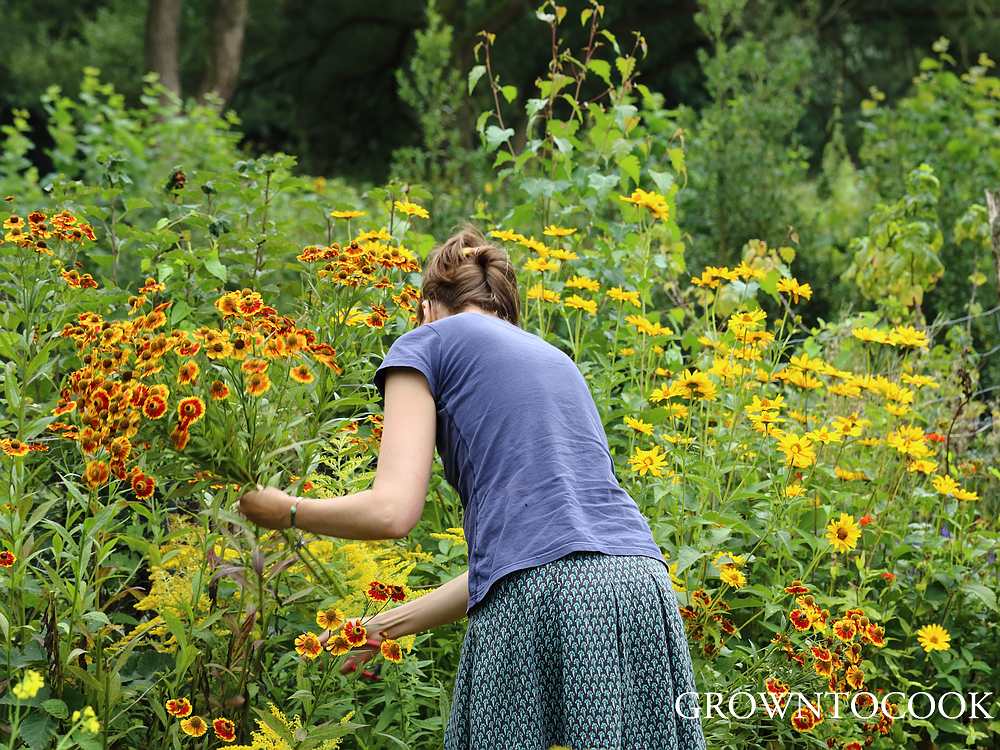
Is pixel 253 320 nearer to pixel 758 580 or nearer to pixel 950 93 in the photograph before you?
pixel 758 580

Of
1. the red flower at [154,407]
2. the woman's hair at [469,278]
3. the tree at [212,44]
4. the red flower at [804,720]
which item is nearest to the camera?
the red flower at [154,407]

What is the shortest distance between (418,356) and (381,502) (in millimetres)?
275

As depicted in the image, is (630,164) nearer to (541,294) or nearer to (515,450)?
(541,294)

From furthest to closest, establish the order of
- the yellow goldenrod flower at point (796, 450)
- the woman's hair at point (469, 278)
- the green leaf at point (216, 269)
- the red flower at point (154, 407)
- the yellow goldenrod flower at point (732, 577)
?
the green leaf at point (216, 269)
the yellow goldenrod flower at point (796, 450)
the yellow goldenrod flower at point (732, 577)
the woman's hair at point (469, 278)
the red flower at point (154, 407)

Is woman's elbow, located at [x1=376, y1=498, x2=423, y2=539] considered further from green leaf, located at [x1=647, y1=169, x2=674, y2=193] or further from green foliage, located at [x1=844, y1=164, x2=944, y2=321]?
green foliage, located at [x1=844, y1=164, x2=944, y2=321]

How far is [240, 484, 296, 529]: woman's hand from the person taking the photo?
1.69 metres

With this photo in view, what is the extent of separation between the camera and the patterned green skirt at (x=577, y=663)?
5.66 feet

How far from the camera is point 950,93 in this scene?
7164 mm

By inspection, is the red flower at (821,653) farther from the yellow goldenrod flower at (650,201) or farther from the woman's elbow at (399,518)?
the yellow goldenrod flower at (650,201)

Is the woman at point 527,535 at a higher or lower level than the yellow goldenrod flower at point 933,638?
higher

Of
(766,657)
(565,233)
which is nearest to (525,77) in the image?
(565,233)

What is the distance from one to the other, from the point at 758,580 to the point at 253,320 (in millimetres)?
1589

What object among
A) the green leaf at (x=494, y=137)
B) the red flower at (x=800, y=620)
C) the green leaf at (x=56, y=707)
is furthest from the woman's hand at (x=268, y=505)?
the green leaf at (x=494, y=137)

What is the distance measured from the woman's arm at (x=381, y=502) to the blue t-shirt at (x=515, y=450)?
0.40ft
